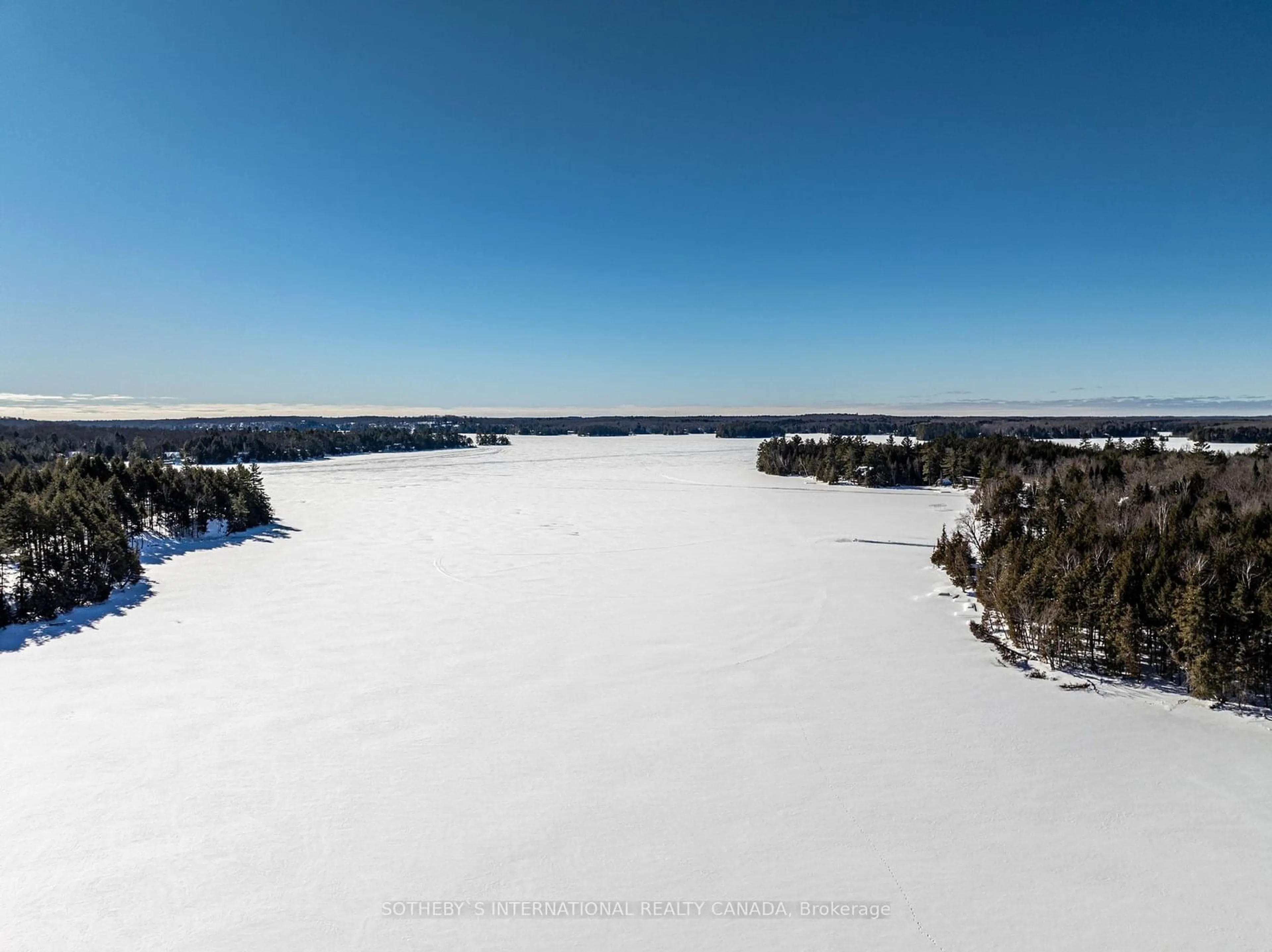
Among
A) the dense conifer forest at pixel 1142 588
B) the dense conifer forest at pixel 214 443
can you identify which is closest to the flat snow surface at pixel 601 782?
the dense conifer forest at pixel 1142 588

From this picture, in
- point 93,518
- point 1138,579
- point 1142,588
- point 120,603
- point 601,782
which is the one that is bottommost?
point 601,782

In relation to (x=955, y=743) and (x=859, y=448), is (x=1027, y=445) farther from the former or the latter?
(x=955, y=743)

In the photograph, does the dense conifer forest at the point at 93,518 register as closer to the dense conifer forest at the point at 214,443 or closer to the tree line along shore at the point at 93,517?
the tree line along shore at the point at 93,517

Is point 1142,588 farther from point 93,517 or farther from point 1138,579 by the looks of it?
point 93,517

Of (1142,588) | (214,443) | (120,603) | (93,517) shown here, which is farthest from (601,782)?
(214,443)

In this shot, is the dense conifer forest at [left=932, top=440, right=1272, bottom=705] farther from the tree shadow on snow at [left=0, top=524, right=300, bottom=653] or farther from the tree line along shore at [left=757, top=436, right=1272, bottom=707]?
the tree shadow on snow at [left=0, top=524, right=300, bottom=653]

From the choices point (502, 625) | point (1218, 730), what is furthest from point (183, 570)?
point (1218, 730)

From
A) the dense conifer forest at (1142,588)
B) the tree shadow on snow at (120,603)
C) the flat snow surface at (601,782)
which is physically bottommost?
the flat snow surface at (601,782)
